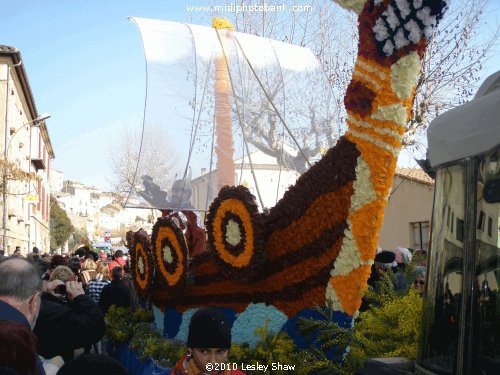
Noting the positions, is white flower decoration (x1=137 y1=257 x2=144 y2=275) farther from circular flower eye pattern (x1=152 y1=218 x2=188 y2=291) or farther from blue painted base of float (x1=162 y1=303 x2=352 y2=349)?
blue painted base of float (x1=162 y1=303 x2=352 y2=349)

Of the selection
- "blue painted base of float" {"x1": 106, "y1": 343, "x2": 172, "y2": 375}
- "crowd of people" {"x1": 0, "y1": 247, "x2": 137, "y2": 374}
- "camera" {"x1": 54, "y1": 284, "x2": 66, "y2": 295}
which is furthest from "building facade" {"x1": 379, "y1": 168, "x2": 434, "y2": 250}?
"crowd of people" {"x1": 0, "y1": 247, "x2": 137, "y2": 374}

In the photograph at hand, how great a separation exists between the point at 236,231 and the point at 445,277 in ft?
10.1

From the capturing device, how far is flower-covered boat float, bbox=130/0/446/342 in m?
4.94

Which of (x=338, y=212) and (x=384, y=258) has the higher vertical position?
(x=338, y=212)

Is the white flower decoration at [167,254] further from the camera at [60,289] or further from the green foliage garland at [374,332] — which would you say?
the green foliage garland at [374,332]

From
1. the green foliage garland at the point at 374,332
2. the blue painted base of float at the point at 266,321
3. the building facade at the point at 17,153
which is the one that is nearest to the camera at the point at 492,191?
the green foliage garland at the point at 374,332

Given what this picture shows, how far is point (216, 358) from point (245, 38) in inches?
240

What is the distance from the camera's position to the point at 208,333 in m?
3.60

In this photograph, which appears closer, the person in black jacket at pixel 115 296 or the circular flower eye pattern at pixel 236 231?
the circular flower eye pattern at pixel 236 231

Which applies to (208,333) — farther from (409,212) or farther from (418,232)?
(409,212)

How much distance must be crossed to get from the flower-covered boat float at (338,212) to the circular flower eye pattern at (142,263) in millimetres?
1861

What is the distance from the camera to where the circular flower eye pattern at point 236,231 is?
549 cm

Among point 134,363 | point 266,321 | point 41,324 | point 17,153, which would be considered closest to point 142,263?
point 134,363

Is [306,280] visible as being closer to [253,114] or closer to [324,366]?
[324,366]
